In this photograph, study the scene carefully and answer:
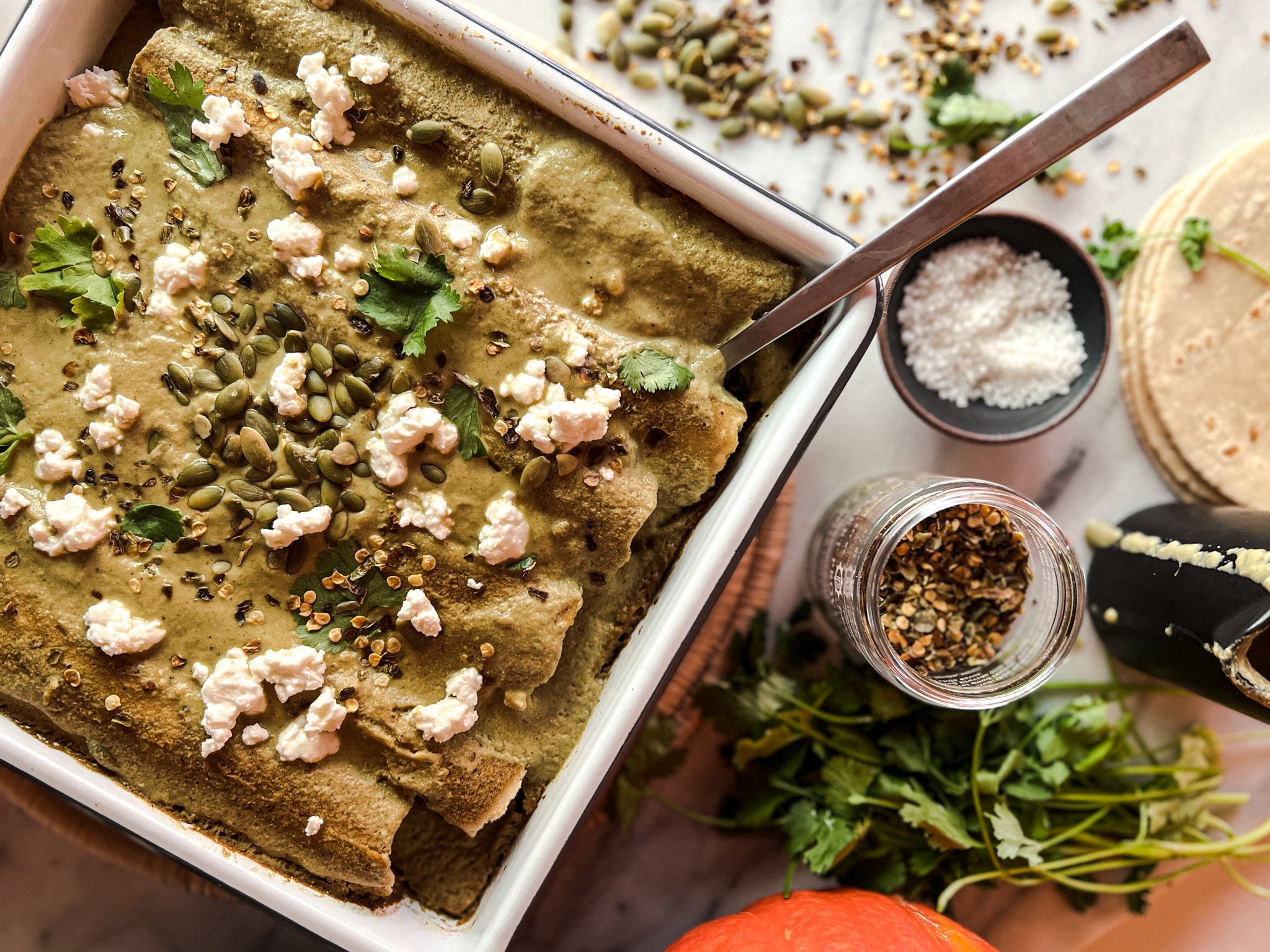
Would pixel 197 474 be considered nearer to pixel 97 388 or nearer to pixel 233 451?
pixel 233 451

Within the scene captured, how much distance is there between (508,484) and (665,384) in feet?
1.08

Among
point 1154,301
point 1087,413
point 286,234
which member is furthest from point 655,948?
point 1154,301

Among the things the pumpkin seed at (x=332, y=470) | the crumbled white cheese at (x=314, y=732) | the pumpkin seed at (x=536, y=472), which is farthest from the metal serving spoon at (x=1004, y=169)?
the crumbled white cheese at (x=314, y=732)

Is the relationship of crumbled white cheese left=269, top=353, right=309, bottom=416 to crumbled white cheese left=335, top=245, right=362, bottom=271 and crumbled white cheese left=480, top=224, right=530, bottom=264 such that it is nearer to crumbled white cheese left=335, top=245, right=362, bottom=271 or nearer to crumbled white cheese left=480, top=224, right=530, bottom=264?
crumbled white cheese left=335, top=245, right=362, bottom=271

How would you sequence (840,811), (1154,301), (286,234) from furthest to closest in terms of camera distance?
(1154,301) → (840,811) → (286,234)

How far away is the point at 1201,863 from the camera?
7.41ft

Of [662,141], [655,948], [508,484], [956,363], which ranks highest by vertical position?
[662,141]

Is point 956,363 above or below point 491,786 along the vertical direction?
above

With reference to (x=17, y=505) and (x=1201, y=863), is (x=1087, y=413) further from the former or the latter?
(x=17, y=505)

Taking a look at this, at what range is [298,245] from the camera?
5.45ft

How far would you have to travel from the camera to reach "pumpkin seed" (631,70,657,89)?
233 centimetres

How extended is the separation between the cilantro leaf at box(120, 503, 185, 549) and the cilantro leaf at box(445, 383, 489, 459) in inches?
20.2

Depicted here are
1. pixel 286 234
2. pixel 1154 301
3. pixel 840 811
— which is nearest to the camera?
pixel 286 234

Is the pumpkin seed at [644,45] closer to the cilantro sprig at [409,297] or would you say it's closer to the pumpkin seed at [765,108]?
the pumpkin seed at [765,108]
